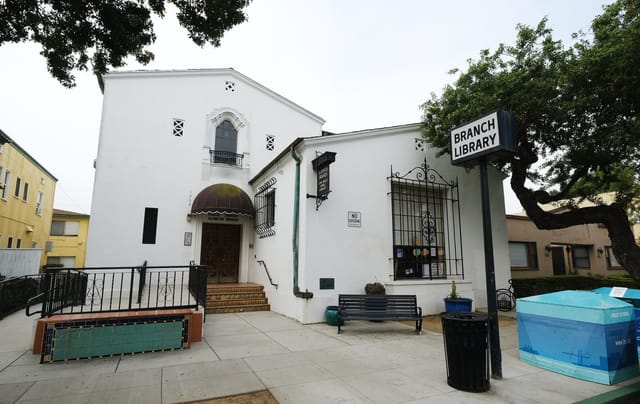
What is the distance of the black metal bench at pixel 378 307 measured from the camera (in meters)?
7.14

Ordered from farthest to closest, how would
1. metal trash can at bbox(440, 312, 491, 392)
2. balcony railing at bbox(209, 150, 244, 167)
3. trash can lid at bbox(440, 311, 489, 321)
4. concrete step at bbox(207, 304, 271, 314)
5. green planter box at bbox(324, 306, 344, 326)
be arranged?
balcony railing at bbox(209, 150, 244, 167) < concrete step at bbox(207, 304, 271, 314) < green planter box at bbox(324, 306, 344, 326) < trash can lid at bbox(440, 311, 489, 321) < metal trash can at bbox(440, 312, 491, 392)

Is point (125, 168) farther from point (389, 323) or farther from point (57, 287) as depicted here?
point (389, 323)

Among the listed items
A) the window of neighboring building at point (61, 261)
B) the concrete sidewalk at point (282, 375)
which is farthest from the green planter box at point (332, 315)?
the window of neighboring building at point (61, 261)

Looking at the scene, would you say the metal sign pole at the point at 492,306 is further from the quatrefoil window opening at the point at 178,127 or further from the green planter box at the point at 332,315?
the quatrefoil window opening at the point at 178,127

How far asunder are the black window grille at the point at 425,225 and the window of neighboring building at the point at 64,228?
2826 centimetres

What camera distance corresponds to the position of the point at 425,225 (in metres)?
10.4

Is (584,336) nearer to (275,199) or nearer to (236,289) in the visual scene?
(275,199)

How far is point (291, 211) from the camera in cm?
922

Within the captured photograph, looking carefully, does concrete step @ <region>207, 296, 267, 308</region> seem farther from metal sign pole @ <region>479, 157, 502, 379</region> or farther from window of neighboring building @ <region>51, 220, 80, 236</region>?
window of neighboring building @ <region>51, 220, 80, 236</region>

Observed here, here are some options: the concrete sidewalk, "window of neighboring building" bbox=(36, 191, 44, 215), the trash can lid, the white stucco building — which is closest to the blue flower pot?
the white stucco building

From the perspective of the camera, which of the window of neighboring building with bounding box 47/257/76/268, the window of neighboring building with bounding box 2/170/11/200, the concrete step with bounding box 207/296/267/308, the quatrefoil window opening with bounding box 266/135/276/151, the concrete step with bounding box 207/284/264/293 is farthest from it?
the window of neighboring building with bounding box 47/257/76/268

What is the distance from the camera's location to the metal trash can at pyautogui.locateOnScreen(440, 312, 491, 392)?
4082 millimetres

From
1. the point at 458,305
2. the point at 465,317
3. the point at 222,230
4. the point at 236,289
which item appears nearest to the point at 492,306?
the point at 465,317

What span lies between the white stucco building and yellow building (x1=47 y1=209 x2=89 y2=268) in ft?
64.4
